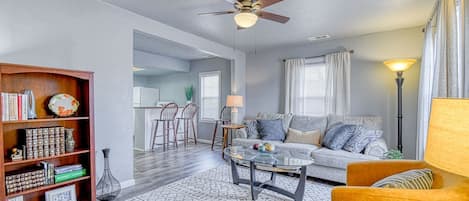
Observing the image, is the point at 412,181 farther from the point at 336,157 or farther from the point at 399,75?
the point at 399,75

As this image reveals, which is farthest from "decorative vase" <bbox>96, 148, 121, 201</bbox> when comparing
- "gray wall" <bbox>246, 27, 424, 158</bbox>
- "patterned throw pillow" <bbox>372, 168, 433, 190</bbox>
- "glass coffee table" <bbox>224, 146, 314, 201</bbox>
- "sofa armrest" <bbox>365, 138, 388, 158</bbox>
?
"gray wall" <bbox>246, 27, 424, 158</bbox>

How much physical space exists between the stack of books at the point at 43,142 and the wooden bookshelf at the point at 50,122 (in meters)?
0.06

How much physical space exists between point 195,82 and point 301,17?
14.1 feet

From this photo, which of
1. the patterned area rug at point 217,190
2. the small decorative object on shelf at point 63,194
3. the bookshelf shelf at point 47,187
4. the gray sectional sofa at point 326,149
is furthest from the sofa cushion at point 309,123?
the small decorative object on shelf at point 63,194

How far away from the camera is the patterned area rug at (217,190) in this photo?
2.92 meters

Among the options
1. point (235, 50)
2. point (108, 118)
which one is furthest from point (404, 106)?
point (108, 118)

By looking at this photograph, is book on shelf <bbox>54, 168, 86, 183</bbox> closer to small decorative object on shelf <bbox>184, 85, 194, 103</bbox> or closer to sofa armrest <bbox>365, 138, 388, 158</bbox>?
sofa armrest <bbox>365, 138, 388, 158</bbox>

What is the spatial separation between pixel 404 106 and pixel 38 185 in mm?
5090

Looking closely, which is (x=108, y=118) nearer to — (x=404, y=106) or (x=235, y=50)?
(x=235, y=50)

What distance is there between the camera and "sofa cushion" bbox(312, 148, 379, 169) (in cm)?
328

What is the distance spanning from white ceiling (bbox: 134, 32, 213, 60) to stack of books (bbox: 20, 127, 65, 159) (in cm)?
263

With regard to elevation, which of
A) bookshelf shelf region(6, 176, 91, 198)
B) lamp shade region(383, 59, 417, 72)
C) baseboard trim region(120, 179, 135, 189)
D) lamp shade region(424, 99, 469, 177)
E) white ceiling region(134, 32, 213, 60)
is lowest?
baseboard trim region(120, 179, 135, 189)

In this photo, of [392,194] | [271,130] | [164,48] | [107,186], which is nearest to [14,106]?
[107,186]

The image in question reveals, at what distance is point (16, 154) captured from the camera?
2.10 metres
